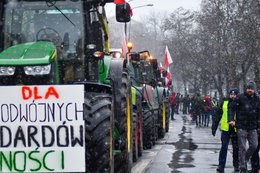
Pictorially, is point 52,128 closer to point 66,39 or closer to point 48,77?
point 48,77

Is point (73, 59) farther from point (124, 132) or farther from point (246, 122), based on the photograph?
point (246, 122)

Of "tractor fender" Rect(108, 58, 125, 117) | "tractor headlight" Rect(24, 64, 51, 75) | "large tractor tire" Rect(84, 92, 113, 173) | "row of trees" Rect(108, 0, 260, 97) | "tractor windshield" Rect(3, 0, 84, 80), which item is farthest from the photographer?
"row of trees" Rect(108, 0, 260, 97)

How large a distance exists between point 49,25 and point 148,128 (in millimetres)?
7995

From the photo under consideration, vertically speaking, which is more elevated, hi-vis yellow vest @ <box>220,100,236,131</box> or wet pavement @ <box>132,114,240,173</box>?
hi-vis yellow vest @ <box>220,100,236,131</box>

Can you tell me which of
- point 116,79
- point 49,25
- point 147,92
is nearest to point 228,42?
point 147,92

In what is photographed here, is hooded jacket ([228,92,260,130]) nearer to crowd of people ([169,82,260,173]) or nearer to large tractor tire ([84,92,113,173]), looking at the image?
crowd of people ([169,82,260,173])

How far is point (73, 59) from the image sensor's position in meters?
8.50

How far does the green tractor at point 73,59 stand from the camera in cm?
739

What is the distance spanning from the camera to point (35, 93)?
6762mm

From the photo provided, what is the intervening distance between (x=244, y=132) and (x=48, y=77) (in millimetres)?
5857

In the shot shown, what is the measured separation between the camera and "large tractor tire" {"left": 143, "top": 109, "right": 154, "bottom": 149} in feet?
51.5

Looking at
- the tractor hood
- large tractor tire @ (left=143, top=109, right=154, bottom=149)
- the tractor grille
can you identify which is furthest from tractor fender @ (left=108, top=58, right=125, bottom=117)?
large tractor tire @ (left=143, top=109, right=154, bottom=149)

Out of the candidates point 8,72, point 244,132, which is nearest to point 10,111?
point 8,72

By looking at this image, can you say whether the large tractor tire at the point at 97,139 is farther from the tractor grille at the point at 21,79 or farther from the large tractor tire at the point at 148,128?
the large tractor tire at the point at 148,128
